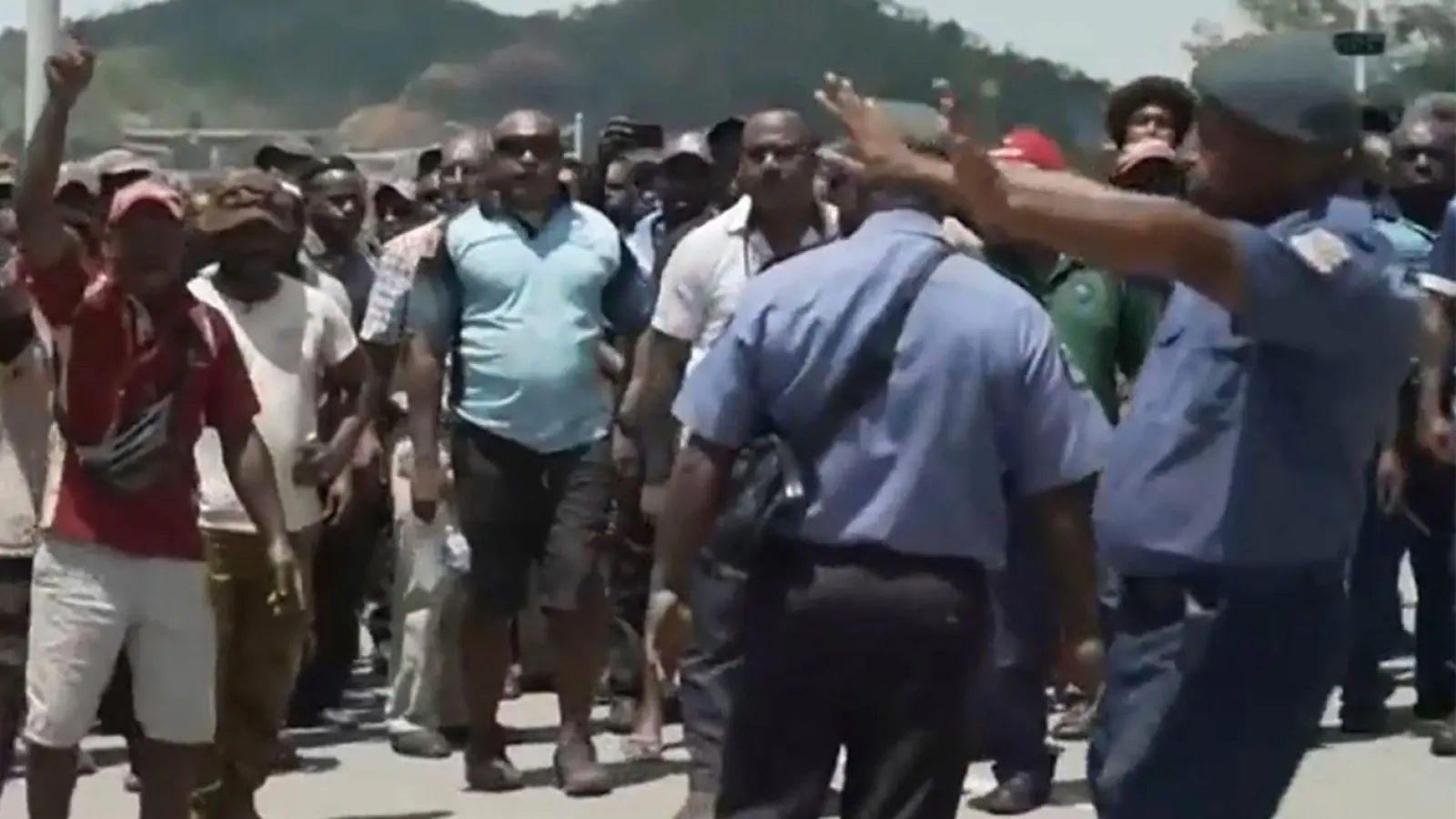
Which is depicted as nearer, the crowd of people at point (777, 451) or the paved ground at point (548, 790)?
the crowd of people at point (777, 451)

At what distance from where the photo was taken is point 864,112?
217 inches

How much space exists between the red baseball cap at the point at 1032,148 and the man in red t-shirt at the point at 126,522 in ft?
6.34

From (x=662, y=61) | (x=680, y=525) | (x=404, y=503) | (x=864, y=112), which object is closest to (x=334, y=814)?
(x=404, y=503)

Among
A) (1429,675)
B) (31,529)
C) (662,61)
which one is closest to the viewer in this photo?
(31,529)

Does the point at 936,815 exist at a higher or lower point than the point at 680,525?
lower

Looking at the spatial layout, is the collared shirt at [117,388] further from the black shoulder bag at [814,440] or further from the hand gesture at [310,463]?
the black shoulder bag at [814,440]

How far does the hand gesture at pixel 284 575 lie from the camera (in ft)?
24.8

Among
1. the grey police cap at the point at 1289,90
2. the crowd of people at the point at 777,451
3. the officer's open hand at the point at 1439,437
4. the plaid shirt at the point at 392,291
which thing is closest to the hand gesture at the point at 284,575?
the crowd of people at the point at 777,451

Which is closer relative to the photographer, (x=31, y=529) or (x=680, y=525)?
(x=680, y=525)

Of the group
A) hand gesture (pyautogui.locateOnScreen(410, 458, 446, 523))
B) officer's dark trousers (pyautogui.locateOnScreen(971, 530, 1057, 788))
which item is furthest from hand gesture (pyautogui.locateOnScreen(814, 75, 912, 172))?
hand gesture (pyautogui.locateOnScreen(410, 458, 446, 523))

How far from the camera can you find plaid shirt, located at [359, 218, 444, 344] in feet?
33.3

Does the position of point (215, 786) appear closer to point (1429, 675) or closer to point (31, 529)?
point (31, 529)

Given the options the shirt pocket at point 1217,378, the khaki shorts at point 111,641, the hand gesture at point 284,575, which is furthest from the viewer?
the hand gesture at point 284,575

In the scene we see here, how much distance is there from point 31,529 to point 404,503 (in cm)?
292
